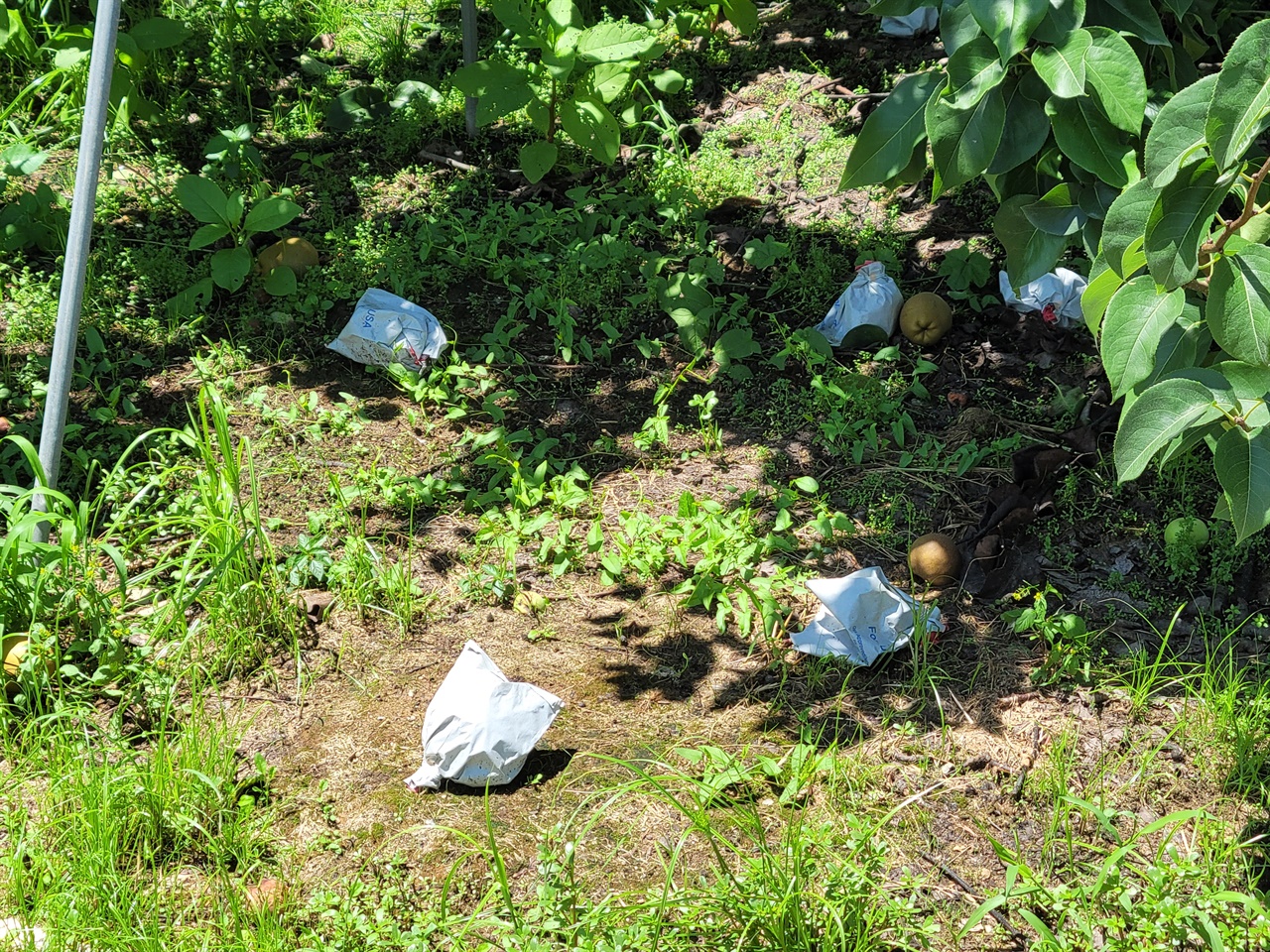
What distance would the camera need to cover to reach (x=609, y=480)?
3213mm

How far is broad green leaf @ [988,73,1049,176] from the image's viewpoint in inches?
95.7

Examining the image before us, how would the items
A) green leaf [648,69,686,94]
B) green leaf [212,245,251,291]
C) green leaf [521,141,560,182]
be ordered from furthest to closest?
green leaf [648,69,686,94]
green leaf [521,141,560,182]
green leaf [212,245,251,291]

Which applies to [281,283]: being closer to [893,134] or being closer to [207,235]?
[207,235]

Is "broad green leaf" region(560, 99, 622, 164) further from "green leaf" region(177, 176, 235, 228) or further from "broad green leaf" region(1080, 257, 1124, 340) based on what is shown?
"broad green leaf" region(1080, 257, 1124, 340)

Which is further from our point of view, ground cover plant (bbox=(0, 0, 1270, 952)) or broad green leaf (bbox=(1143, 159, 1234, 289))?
ground cover plant (bbox=(0, 0, 1270, 952))

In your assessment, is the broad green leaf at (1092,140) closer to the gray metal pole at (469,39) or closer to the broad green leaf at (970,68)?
the broad green leaf at (970,68)

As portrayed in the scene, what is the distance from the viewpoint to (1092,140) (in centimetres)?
233

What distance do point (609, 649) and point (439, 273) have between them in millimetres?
1702

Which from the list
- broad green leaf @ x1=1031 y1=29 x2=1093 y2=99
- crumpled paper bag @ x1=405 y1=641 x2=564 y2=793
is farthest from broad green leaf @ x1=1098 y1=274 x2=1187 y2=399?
crumpled paper bag @ x1=405 y1=641 x2=564 y2=793

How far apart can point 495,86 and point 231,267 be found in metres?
1.13

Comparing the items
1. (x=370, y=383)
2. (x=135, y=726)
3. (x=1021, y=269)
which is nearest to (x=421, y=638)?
(x=135, y=726)

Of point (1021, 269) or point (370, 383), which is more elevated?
point (1021, 269)

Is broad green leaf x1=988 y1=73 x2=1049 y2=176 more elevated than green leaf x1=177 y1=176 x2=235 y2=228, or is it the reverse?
broad green leaf x1=988 y1=73 x2=1049 y2=176

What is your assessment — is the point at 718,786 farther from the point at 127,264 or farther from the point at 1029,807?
the point at 127,264
